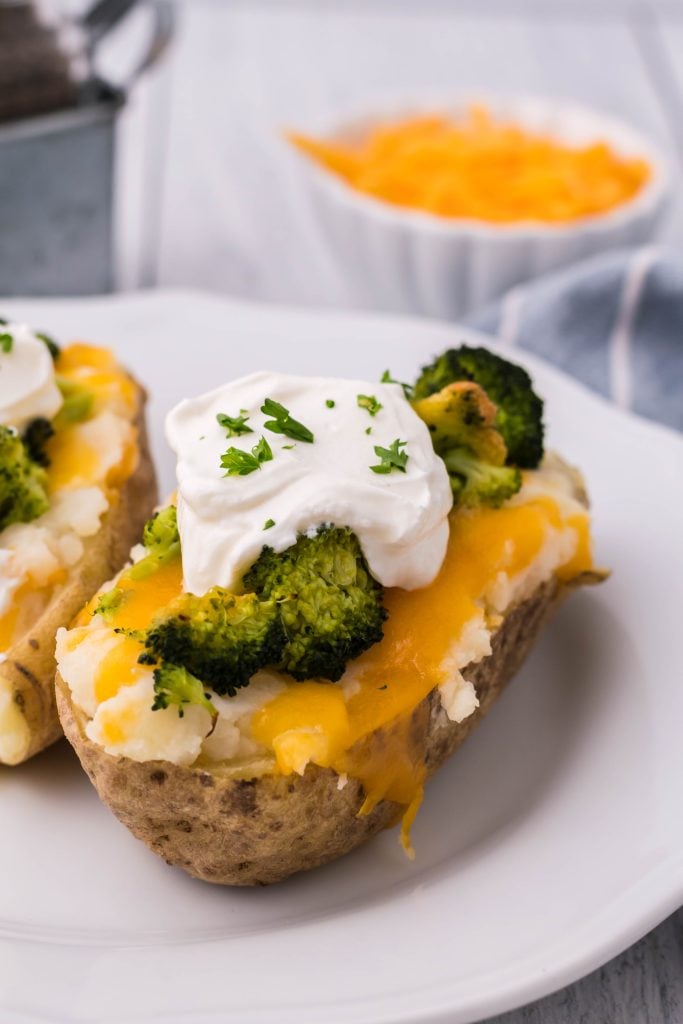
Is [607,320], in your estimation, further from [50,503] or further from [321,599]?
[321,599]

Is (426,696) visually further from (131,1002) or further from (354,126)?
(354,126)

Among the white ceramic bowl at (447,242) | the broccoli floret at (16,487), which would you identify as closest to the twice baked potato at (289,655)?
the broccoli floret at (16,487)

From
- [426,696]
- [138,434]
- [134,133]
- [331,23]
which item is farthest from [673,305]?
[331,23]

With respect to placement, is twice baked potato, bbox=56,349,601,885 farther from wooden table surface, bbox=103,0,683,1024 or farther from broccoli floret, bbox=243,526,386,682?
wooden table surface, bbox=103,0,683,1024

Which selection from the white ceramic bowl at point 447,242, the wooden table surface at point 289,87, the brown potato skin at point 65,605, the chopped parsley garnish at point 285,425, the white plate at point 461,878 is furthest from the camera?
the wooden table surface at point 289,87

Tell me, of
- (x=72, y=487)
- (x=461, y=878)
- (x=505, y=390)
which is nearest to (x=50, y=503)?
(x=72, y=487)

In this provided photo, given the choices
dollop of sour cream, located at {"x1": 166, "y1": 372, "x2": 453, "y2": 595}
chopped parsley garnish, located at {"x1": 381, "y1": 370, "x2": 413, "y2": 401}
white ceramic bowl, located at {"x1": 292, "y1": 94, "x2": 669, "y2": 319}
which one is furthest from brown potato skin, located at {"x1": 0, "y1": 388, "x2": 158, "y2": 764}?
white ceramic bowl, located at {"x1": 292, "y1": 94, "x2": 669, "y2": 319}

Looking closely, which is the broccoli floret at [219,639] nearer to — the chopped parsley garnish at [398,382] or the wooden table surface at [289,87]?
the chopped parsley garnish at [398,382]
